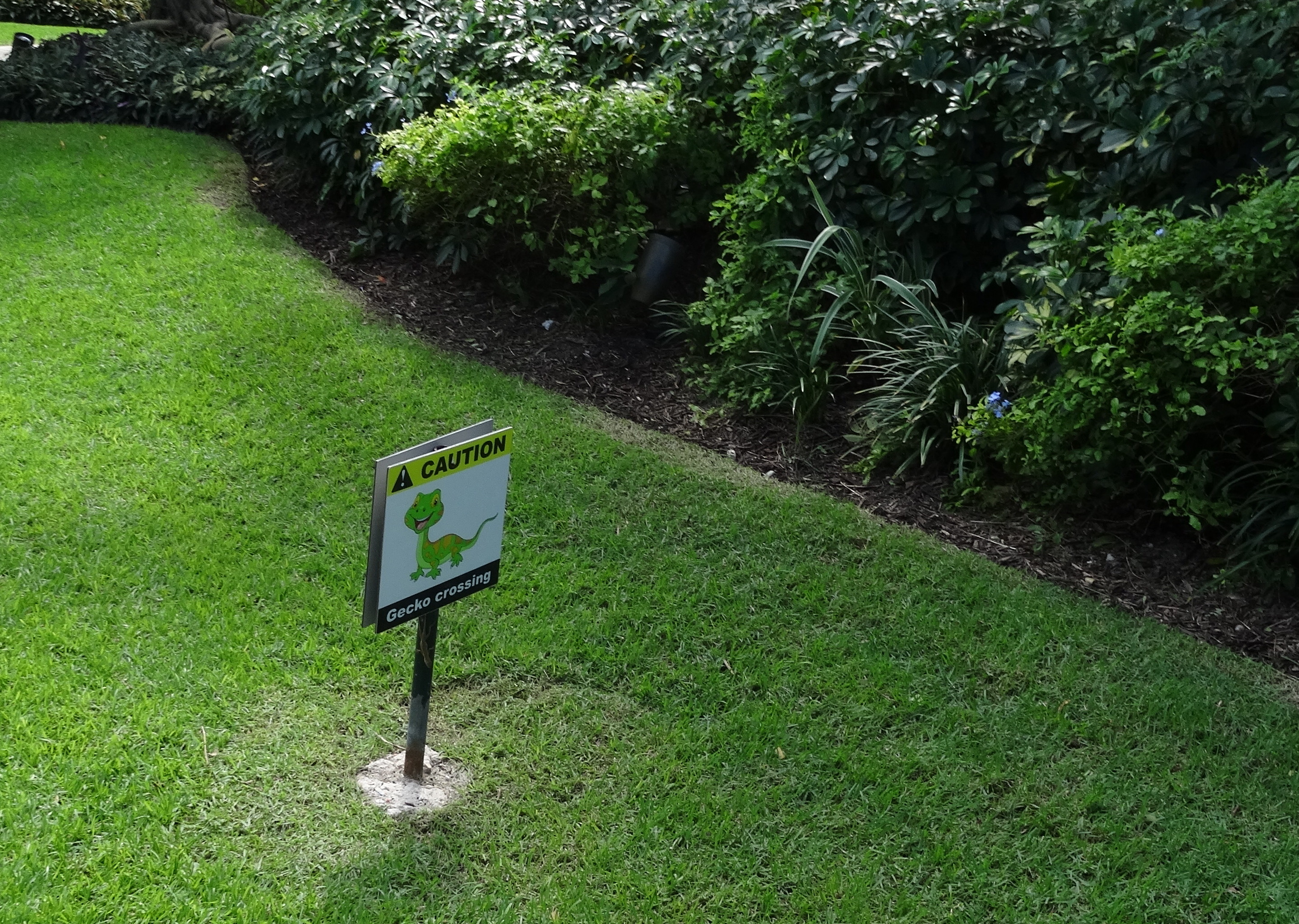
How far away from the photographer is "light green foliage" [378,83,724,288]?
551 cm

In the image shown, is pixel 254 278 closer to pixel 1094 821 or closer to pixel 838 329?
pixel 838 329

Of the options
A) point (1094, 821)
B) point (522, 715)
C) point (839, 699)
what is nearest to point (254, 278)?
point (522, 715)

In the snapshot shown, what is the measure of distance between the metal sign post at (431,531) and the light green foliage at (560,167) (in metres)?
3.02

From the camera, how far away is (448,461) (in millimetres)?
2529

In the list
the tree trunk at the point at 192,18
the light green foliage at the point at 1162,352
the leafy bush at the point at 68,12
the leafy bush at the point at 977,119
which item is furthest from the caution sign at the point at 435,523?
the leafy bush at the point at 68,12

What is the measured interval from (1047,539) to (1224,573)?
63 centimetres

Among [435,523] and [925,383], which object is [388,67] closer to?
[925,383]

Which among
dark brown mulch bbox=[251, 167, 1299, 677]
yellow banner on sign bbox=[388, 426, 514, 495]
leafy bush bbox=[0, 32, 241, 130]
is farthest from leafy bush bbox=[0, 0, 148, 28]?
yellow banner on sign bbox=[388, 426, 514, 495]

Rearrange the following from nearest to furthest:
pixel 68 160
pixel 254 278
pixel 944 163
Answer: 1. pixel 944 163
2. pixel 254 278
3. pixel 68 160

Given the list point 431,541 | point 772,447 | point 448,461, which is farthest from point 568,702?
point 772,447

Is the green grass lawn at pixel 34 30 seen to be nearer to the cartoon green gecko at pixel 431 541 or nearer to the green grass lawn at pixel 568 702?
the green grass lawn at pixel 568 702

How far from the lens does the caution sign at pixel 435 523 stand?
95.6 inches

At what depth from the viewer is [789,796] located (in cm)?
300

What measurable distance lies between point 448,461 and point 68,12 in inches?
654
